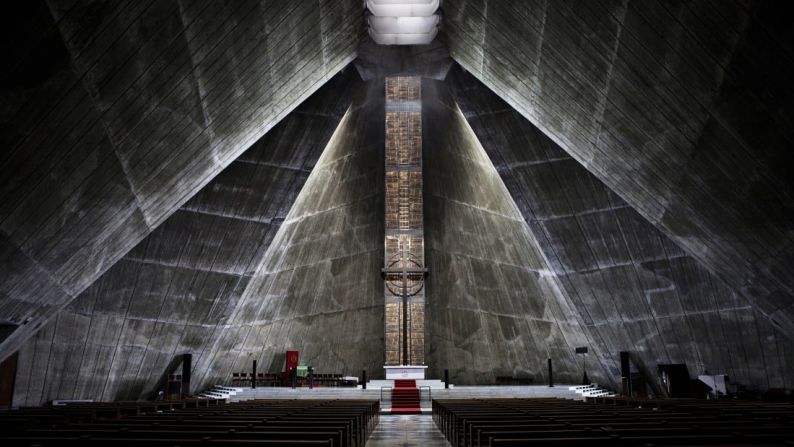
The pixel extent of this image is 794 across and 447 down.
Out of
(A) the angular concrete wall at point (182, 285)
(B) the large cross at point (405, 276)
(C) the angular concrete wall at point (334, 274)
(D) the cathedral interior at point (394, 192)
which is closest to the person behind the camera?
(D) the cathedral interior at point (394, 192)

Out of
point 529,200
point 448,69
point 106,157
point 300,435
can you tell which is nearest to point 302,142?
point 448,69

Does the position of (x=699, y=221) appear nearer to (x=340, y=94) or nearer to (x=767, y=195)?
(x=767, y=195)

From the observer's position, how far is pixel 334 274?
19594 millimetres

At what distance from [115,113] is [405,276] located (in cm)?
1209

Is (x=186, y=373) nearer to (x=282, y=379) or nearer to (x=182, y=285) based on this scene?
(x=182, y=285)

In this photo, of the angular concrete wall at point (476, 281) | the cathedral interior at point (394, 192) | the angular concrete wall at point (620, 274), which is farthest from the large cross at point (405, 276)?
the angular concrete wall at point (620, 274)

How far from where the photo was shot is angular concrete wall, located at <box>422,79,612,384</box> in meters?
19.0

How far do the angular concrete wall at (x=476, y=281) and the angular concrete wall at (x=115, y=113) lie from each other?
26.0 ft

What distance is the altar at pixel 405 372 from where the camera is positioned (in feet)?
55.8

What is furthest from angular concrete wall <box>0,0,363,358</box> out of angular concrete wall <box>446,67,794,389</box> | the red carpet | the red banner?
the red banner

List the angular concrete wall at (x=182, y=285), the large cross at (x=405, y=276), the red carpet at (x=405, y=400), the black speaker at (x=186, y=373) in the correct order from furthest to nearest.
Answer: the large cross at (x=405, y=276)
the black speaker at (x=186, y=373)
the red carpet at (x=405, y=400)
the angular concrete wall at (x=182, y=285)

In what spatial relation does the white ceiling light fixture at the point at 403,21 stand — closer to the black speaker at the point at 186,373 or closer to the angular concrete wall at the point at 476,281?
the angular concrete wall at the point at 476,281

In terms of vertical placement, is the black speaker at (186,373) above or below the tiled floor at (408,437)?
above

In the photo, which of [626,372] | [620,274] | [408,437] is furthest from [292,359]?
[408,437]
